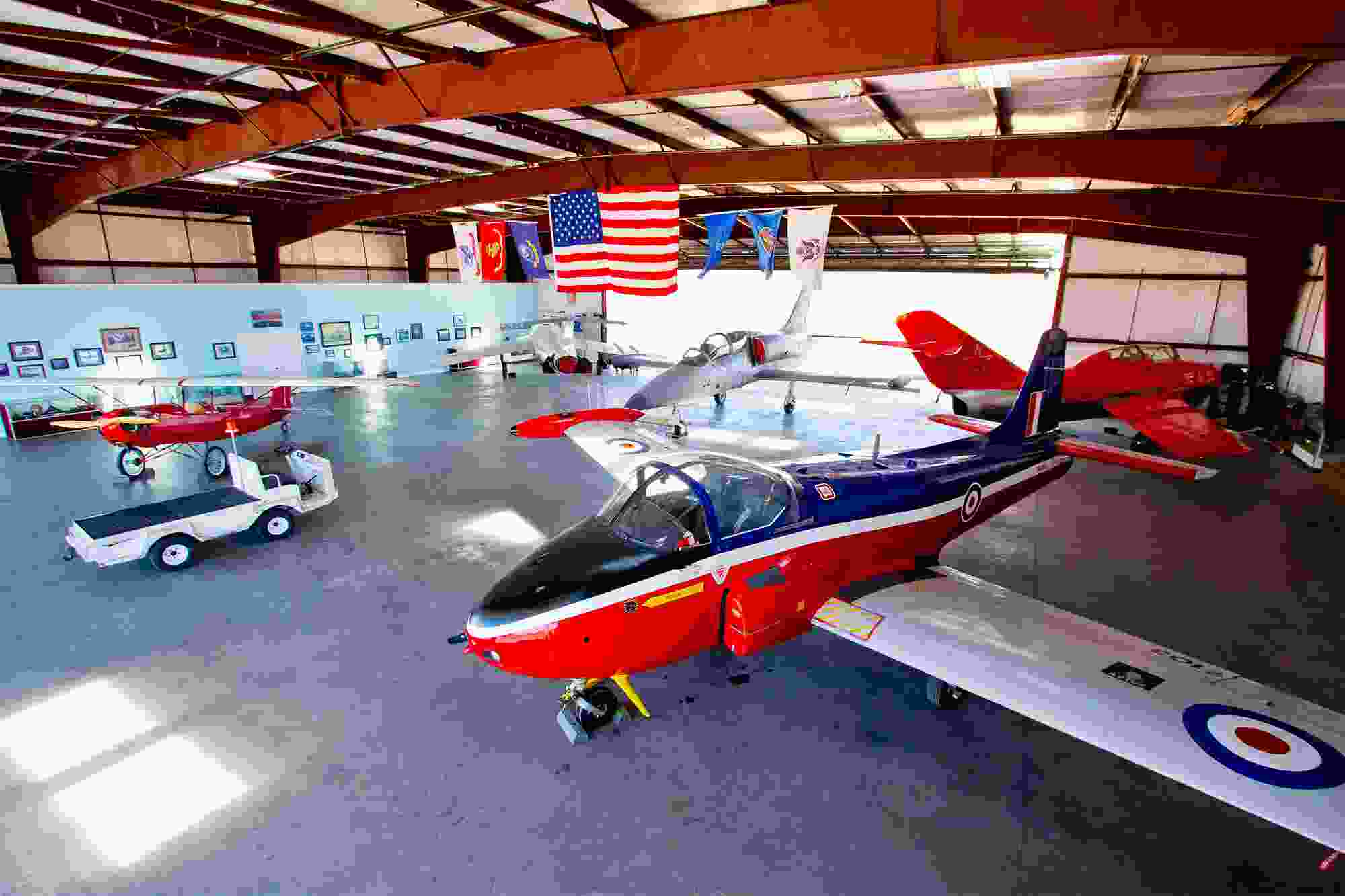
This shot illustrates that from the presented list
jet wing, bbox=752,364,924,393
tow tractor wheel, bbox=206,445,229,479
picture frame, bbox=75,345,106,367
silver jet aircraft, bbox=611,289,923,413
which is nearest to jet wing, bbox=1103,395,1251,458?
jet wing, bbox=752,364,924,393

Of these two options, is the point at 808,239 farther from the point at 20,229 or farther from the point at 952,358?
the point at 20,229

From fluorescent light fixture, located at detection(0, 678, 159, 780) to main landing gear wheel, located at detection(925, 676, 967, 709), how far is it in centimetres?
651

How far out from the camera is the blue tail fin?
7430mm

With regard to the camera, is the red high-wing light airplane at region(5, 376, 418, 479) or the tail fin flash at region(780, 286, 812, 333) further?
the tail fin flash at region(780, 286, 812, 333)

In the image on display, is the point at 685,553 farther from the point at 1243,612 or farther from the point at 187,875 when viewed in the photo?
the point at 1243,612

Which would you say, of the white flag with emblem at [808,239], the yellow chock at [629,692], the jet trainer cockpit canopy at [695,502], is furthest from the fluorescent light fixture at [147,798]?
the white flag with emblem at [808,239]

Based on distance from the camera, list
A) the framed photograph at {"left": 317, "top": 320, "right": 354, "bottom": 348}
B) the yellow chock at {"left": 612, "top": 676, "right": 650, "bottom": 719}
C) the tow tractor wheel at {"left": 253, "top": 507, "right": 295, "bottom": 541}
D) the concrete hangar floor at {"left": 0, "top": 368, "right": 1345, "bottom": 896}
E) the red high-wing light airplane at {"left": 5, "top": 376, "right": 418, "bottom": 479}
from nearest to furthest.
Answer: the concrete hangar floor at {"left": 0, "top": 368, "right": 1345, "bottom": 896} < the yellow chock at {"left": 612, "top": 676, "right": 650, "bottom": 719} < the tow tractor wheel at {"left": 253, "top": 507, "right": 295, "bottom": 541} < the red high-wing light airplane at {"left": 5, "top": 376, "right": 418, "bottom": 479} < the framed photograph at {"left": 317, "top": 320, "right": 354, "bottom": 348}

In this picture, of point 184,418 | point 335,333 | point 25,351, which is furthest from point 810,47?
point 335,333

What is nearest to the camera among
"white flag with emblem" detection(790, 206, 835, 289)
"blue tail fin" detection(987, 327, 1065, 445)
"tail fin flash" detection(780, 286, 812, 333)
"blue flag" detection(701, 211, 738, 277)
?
"blue tail fin" detection(987, 327, 1065, 445)

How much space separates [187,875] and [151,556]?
523 centimetres

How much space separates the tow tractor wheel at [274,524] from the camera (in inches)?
334

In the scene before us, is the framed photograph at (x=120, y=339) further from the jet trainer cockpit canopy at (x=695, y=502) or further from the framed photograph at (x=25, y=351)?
the jet trainer cockpit canopy at (x=695, y=502)

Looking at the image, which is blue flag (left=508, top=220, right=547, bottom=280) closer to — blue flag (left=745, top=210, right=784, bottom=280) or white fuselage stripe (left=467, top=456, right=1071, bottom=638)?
blue flag (left=745, top=210, right=784, bottom=280)

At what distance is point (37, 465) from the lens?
38.7ft
